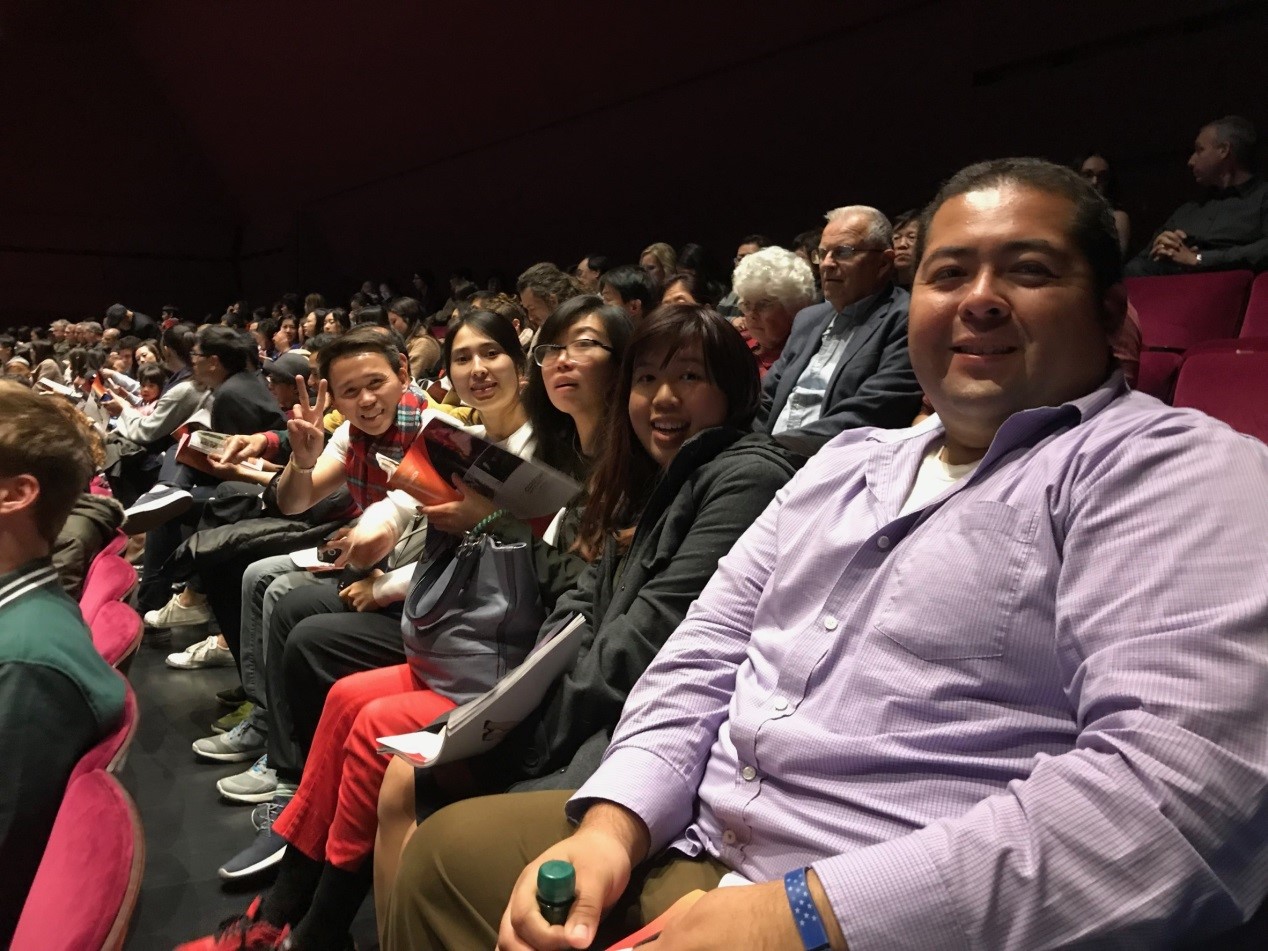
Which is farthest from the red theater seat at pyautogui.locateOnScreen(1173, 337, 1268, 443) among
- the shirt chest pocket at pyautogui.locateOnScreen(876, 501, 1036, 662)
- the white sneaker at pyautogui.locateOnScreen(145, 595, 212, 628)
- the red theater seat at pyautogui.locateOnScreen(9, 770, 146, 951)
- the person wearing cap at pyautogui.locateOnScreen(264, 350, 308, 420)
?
the white sneaker at pyautogui.locateOnScreen(145, 595, 212, 628)

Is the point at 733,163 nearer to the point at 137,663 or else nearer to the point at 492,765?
the point at 137,663

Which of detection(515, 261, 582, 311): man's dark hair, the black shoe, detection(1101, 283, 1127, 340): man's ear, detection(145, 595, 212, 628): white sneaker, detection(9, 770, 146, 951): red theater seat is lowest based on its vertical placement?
detection(145, 595, 212, 628): white sneaker

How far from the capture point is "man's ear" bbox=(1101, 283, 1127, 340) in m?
1.00

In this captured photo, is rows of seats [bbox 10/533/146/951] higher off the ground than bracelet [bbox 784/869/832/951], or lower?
lower

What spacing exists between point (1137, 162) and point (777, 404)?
2668mm

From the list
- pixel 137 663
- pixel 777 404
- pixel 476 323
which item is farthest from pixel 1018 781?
pixel 137 663

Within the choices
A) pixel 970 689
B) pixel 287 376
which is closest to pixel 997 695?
pixel 970 689

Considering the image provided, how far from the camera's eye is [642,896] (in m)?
1.00

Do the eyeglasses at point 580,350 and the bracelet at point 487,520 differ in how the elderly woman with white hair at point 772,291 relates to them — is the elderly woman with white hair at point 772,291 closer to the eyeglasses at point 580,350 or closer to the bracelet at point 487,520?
the eyeglasses at point 580,350

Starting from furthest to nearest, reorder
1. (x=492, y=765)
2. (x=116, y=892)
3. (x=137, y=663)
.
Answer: (x=137, y=663)
(x=492, y=765)
(x=116, y=892)

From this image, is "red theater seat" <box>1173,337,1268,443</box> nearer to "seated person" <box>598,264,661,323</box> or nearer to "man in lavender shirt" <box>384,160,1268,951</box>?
"man in lavender shirt" <box>384,160,1268,951</box>

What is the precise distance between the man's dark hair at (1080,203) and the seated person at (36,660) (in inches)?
51.5

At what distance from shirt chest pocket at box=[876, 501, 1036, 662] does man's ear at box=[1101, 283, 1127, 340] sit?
0.26 m

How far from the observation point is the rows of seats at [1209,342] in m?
1.78
